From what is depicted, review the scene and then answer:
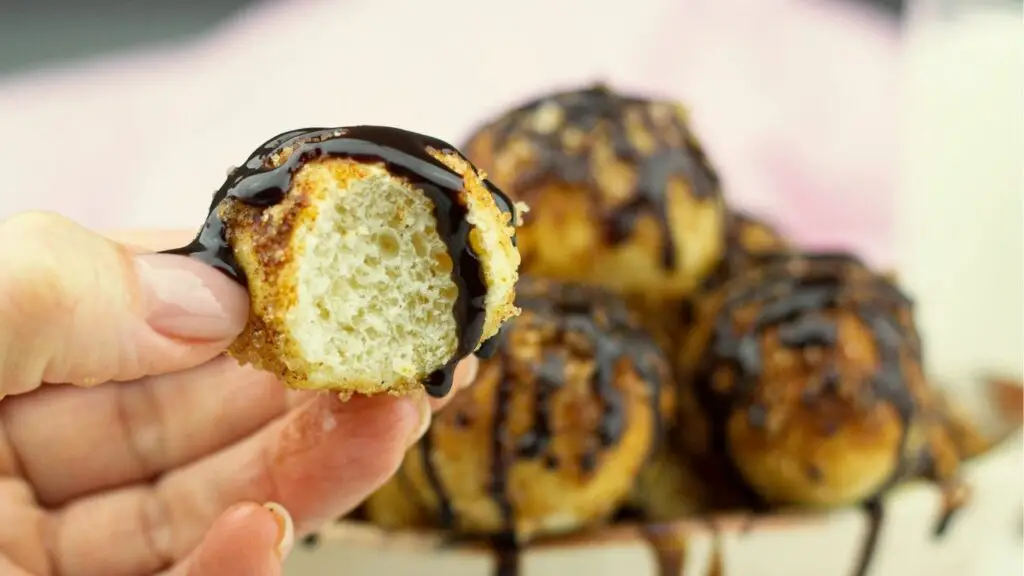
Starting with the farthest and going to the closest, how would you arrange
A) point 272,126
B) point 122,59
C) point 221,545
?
point 122,59
point 272,126
point 221,545

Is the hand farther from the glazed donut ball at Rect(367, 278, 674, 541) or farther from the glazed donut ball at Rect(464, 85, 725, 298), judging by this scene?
the glazed donut ball at Rect(464, 85, 725, 298)

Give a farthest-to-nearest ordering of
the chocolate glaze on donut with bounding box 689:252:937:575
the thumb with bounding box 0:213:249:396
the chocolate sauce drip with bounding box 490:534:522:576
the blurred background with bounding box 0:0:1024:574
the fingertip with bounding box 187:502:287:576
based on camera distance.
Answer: the blurred background with bounding box 0:0:1024:574, the chocolate glaze on donut with bounding box 689:252:937:575, the chocolate sauce drip with bounding box 490:534:522:576, the fingertip with bounding box 187:502:287:576, the thumb with bounding box 0:213:249:396

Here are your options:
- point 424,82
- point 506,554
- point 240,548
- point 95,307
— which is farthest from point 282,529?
point 424,82

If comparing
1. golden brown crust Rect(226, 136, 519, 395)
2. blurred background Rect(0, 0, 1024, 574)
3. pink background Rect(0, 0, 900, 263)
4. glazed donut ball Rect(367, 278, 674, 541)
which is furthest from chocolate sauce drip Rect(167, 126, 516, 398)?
pink background Rect(0, 0, 900, 263)

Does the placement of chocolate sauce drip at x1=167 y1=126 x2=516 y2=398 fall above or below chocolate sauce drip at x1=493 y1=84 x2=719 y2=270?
above

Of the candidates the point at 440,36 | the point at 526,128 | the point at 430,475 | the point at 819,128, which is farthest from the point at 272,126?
the point at 819,128

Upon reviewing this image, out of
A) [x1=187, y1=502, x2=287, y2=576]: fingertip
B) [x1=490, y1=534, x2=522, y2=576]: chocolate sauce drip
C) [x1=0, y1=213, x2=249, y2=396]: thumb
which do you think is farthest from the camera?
[x1=490, y1=534, x2=522, y2=576]: chocolate sauce drip

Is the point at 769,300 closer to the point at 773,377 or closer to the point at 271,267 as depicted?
the point at 773,377
